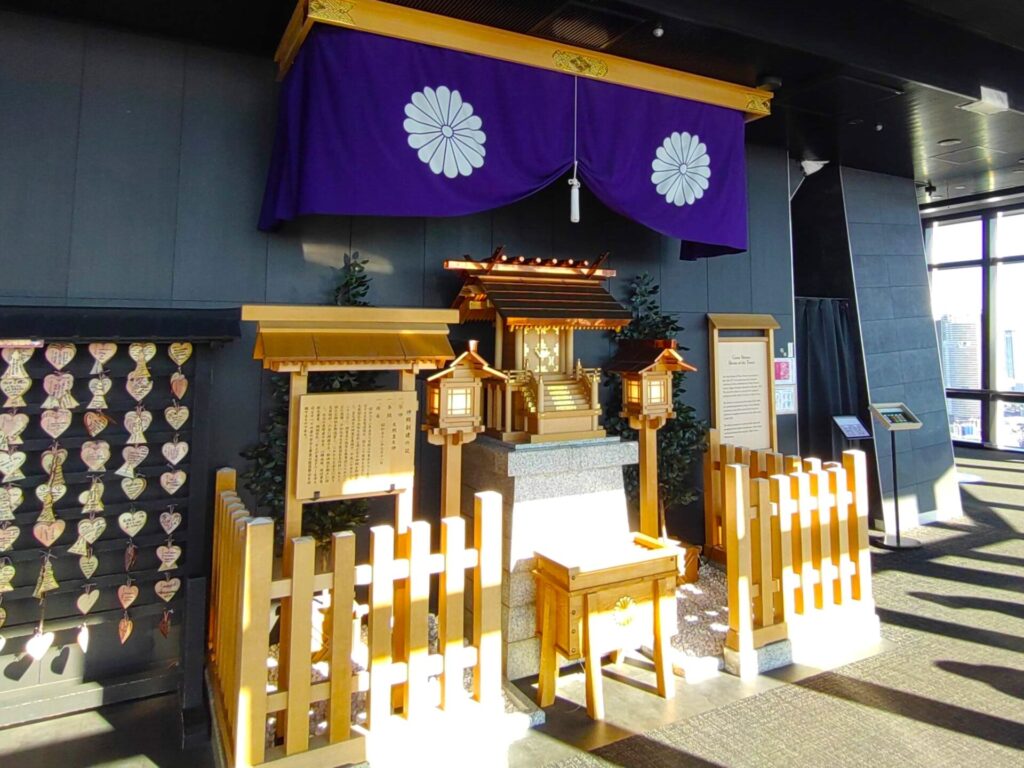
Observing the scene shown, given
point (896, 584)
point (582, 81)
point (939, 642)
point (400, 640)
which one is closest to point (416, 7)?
point (582, 81)

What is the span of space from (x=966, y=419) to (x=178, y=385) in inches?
433

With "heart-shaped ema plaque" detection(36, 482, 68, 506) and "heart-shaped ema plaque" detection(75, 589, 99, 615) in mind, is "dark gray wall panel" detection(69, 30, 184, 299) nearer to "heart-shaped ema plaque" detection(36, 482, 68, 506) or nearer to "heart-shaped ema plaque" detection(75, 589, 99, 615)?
"heart-shaped ema plaque" detection(36, 482, 68, 506)

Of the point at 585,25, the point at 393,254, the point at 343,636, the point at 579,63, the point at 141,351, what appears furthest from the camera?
the point at 393,254

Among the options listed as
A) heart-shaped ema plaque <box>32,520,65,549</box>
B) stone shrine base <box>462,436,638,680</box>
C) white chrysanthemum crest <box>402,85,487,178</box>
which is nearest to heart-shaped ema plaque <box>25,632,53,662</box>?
heart-shaped ema plaque <box>32,520,65,549</box>

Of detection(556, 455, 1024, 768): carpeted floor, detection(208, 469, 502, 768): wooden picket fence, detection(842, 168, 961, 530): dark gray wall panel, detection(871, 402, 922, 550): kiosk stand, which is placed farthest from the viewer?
detection(842, 168, 961, 530): dark gray wall panel

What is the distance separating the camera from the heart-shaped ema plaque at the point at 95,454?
2.48 m

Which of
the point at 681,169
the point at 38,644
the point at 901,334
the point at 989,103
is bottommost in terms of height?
the point at 38,644

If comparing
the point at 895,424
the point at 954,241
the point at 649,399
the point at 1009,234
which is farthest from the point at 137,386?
the point at 954,241

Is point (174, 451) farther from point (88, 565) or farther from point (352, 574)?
point (352, 574)

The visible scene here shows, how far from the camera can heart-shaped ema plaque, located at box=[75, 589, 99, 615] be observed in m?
2.47

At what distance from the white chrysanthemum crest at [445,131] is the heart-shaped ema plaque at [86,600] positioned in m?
2.50

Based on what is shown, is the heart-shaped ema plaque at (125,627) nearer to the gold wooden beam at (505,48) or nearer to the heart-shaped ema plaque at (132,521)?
the heart-shaped ema plaque at (132,521)

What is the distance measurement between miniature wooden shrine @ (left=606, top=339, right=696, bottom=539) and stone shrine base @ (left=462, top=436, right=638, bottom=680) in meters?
0.38

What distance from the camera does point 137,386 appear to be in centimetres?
254
